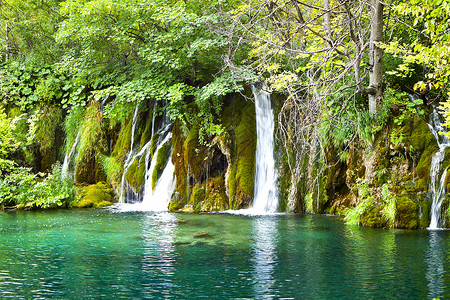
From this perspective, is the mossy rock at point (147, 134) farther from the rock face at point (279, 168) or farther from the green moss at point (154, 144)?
the green moss at point (154, 144)

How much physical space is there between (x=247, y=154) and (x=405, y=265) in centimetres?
763

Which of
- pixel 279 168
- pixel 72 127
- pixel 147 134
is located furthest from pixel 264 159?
pixel 72 127

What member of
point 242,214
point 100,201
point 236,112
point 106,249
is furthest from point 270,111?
point 106,249

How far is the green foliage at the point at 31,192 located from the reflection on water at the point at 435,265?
35.7 ft

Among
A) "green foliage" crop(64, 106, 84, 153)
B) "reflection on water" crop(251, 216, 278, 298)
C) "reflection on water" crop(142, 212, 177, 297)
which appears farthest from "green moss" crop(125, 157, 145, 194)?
"reflection on water" crop(251, 216, 278, 298)

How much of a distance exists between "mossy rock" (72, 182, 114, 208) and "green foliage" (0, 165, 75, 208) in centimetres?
36

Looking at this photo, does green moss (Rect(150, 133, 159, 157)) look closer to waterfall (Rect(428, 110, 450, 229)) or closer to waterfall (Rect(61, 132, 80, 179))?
waterfall (Rect(61, 132, 80, 179))

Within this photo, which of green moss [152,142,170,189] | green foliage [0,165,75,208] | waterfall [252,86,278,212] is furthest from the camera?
green moss [152,142,170,189]

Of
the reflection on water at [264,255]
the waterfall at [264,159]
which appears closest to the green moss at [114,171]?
the waterfall at [264,159]

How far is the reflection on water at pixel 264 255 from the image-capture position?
16.4 feet

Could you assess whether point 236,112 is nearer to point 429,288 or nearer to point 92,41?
point 92,41

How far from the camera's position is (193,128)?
14078mm

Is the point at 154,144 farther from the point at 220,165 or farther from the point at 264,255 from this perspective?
the point at 264,255

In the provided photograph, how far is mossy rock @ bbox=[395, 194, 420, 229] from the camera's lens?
8.80 m
